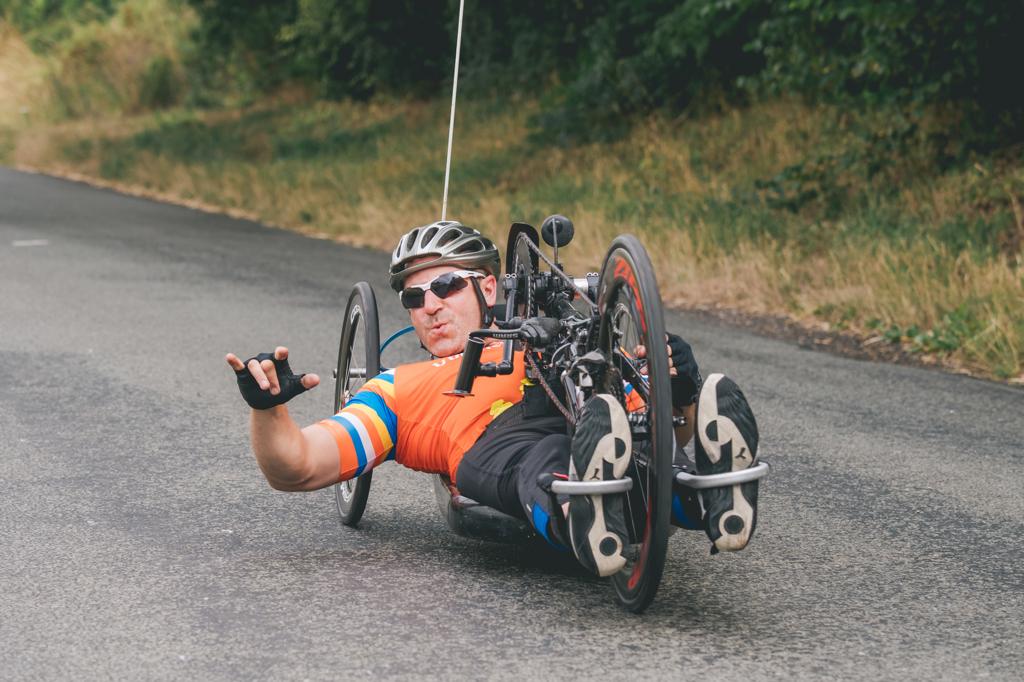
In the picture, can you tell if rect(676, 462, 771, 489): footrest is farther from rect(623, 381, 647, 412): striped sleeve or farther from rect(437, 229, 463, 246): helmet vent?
rect(437, 229, 463, 246): helmet vent

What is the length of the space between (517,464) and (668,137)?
13.7 metres

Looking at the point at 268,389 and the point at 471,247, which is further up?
the point at 471,247

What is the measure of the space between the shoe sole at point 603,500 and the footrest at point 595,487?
0.03m

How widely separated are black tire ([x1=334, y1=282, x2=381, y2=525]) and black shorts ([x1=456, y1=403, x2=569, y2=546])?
491 millimetres

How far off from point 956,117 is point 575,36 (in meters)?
9.57

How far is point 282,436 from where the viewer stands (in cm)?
449

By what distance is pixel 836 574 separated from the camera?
477 cm

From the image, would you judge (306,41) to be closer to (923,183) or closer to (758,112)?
(758,112)

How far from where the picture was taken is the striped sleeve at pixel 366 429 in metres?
4.74

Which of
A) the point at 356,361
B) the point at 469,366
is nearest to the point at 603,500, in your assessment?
the point at 469,366

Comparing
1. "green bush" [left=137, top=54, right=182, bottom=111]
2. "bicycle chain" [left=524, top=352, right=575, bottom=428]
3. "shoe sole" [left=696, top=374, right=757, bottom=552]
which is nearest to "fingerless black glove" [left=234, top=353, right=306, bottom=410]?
"bicycle chain" [left=524, top=352, right=575, bottom=428]

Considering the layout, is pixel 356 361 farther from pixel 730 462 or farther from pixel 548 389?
pixel 730 462

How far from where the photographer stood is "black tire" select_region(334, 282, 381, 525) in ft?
17.2

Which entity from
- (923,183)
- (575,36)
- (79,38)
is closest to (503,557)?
(923,183)
